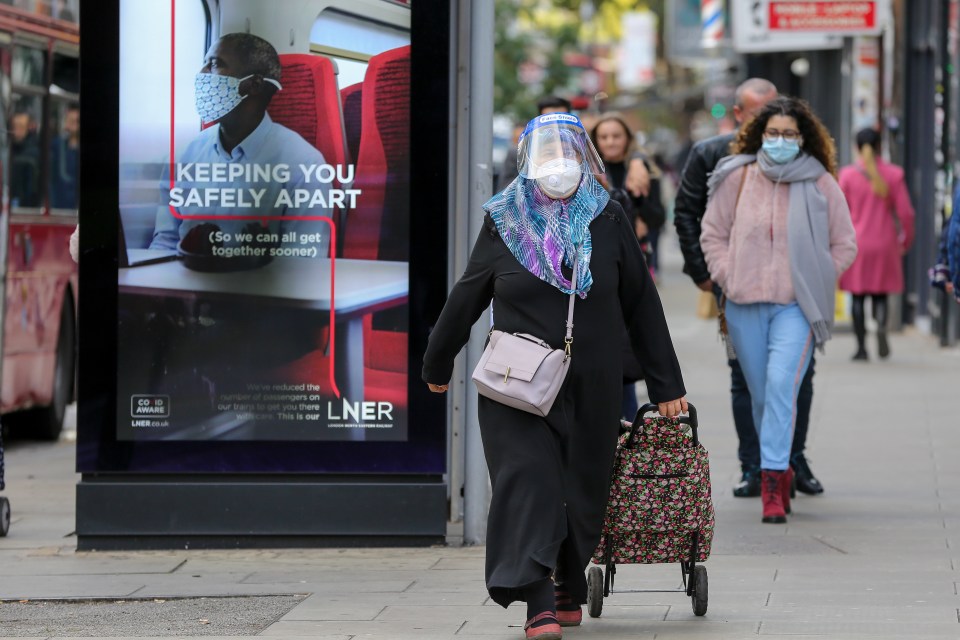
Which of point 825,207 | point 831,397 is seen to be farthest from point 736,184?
point 831,397

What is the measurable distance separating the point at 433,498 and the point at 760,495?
79.3 inches

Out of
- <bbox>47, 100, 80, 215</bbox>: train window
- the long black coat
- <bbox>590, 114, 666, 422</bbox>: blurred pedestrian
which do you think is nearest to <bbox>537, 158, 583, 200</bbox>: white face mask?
the long black coat

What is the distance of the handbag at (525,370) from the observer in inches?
230

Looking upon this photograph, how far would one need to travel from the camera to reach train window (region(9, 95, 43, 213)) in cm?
1198

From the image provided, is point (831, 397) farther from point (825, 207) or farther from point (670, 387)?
point (670, 387)

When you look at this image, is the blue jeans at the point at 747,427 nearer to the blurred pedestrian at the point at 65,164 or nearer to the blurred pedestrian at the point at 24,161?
the blurred pedestrian at the point at 24,161

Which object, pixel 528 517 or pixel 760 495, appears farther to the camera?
pixel 760 495

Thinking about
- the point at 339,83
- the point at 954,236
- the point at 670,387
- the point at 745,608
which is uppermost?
the point at 339,83

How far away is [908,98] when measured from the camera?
18.6 metres

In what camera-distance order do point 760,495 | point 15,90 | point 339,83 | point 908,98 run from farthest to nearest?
point 908,98
point 15,90
point 760,495
point 339,83

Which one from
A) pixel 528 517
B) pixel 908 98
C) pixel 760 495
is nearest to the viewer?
pixel 528 517

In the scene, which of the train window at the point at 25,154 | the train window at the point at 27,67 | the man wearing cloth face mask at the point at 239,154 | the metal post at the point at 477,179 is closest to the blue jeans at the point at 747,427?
the metal post at the point at 477,179

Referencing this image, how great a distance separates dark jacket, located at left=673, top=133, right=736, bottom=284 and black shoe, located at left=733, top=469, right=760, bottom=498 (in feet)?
3.31

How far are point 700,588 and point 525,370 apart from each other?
1.04m
